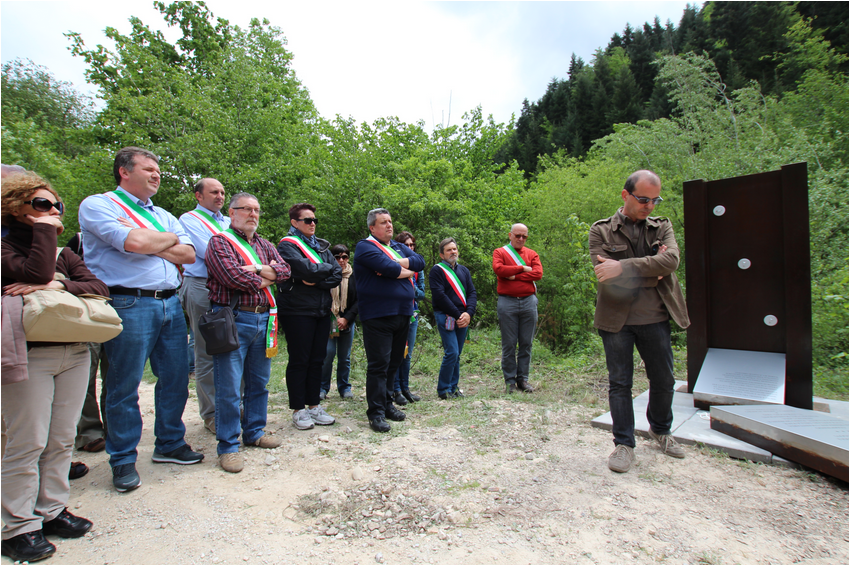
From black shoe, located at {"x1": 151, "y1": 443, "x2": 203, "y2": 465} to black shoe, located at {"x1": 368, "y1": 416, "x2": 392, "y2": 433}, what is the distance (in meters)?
1.41

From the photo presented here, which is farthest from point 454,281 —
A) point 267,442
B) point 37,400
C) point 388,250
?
point 37,400

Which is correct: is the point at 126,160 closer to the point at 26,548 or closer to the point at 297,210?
the point at 297,210

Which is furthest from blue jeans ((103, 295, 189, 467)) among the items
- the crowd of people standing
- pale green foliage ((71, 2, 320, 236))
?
pale green foliage ((71, 2, 320, 236))

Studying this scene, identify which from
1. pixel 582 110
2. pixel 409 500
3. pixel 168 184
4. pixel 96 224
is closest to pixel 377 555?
pixel 409 500

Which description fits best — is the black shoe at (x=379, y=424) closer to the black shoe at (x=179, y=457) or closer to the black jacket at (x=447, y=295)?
the black shoe at (x=179, y=457)

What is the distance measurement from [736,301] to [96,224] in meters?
5.63

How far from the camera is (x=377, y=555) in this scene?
226 centimetres

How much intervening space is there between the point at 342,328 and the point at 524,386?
2384mm

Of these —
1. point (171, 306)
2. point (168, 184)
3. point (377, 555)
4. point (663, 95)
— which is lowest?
point (377, 555)

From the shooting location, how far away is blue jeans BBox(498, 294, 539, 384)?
5.74 metres

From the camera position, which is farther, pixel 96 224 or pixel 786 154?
pixel 786 154

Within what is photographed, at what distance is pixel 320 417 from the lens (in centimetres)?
429

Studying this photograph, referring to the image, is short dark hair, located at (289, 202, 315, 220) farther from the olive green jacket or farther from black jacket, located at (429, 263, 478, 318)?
the olive green jacket

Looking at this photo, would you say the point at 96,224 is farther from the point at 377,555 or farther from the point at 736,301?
the point at 736,301
